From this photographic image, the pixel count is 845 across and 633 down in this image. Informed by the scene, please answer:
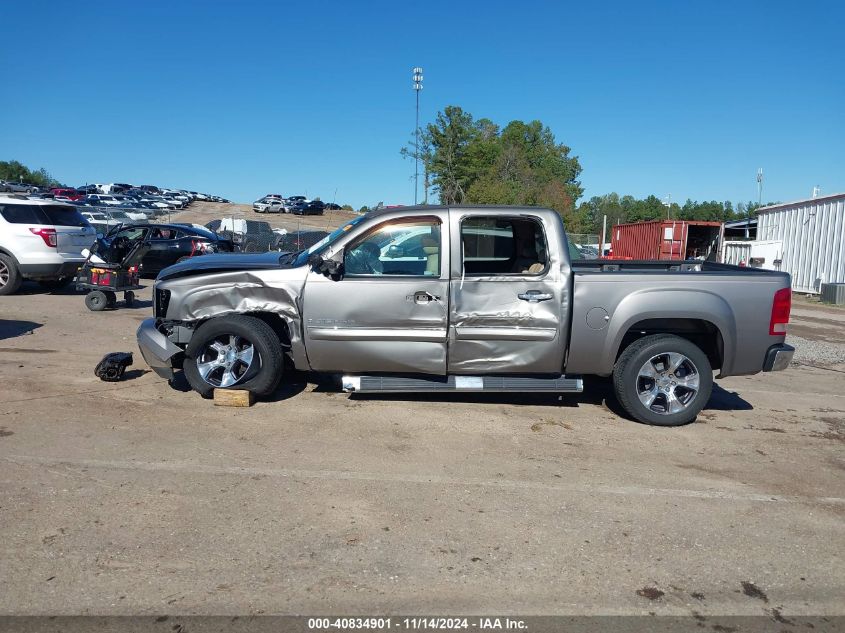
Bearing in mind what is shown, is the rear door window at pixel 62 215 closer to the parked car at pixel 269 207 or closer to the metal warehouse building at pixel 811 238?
the metal warehouse building at pixel 811 238

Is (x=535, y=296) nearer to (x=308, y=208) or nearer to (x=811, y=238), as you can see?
(x=811, y=238)

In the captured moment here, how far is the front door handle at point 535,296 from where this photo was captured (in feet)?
19.8

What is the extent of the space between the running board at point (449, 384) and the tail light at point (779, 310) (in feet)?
5.76

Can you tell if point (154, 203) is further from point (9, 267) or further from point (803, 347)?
point (803, 347)

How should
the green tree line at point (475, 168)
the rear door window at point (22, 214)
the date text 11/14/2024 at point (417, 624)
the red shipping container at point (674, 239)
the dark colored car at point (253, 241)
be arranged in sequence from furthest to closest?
the green tree line at point (475, 168) → the red shipping container at point (674, 239) → the dark colored car at point (253, 241) → the rear door window at point (22, 214) → the date text 11/14/2024 at point (417, 624)

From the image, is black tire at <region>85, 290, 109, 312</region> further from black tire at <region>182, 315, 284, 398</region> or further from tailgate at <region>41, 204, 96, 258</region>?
black tire at <region>182, 315, 284, 398</region>

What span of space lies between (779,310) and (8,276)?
13.3 m

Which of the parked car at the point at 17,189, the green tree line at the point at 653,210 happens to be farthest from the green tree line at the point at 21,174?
the green tree line at the point at 653,210

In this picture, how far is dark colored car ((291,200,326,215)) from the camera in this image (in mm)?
59594

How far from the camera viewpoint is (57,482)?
4.47 m

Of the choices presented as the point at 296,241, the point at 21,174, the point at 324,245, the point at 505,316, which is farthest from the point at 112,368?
the point at 21,174

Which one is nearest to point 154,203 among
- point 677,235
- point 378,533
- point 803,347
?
point 677,235

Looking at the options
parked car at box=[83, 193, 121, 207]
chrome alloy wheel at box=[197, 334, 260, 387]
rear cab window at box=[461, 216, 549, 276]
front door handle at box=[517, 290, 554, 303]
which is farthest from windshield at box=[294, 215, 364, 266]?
parked car at box=[83, 193, 121, 207]

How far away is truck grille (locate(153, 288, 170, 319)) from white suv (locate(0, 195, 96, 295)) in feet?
28.2
